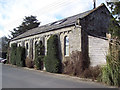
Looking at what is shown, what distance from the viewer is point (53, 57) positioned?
1655 centimetres

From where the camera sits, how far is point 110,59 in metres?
10.2

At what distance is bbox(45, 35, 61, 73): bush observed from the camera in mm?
16123

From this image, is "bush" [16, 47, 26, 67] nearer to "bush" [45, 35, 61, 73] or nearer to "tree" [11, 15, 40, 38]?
"bush" [45, 35, 61, 73]

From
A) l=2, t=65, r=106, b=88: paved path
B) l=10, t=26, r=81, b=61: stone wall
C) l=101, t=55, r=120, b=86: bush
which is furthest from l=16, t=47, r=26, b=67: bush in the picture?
l=101, t=55, r=120, b=86: bush

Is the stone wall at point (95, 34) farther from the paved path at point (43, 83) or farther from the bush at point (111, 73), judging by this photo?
the paved path at point (43, 83)

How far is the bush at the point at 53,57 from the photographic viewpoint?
16123 mm

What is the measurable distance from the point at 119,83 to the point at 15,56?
806 inches

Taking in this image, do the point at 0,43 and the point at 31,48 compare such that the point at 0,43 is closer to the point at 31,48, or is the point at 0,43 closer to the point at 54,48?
the point at 31,48

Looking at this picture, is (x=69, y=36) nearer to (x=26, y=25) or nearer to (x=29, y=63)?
(x=29, y=63)

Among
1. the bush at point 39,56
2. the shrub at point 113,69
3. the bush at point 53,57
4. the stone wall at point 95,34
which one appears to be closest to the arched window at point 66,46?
the bush at point 53,57

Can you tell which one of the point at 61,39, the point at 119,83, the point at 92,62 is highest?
the point at 61,39

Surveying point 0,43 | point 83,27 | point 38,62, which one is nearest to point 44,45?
point 38,62

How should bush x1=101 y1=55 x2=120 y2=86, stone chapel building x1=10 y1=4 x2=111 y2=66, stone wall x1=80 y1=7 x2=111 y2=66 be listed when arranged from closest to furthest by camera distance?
bush x1=101 y1=55 x2=120 y2=86
stone wall x1=80 y1=7 x2=111 y2=66
stone chapel building x1=10 y1=4 x2=111 y2=66

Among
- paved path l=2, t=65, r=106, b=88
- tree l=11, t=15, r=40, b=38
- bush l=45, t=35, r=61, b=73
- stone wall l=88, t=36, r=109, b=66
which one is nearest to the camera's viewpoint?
paved path l=2, t=65, r=106, b=88
